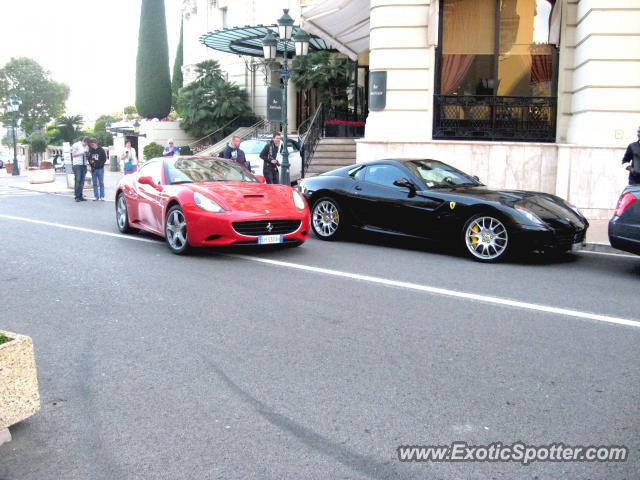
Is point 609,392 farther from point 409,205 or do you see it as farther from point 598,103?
point 598,103

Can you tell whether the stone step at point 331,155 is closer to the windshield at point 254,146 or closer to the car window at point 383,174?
the windshield at point 254,146

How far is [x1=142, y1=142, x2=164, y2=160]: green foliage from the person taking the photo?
35.8 m

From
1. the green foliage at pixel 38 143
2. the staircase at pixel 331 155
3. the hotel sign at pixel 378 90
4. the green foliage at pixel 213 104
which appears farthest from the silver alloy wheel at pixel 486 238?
the green foliage at pixel 38 143

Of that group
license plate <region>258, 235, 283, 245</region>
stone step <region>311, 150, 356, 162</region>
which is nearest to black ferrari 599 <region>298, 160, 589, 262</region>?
license plate <region>258, 235, 283, 245</region>

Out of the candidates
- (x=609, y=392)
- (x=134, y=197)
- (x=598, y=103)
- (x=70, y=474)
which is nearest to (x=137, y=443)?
(x=70, y=474)

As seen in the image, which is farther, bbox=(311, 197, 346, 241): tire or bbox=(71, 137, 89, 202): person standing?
bbox=(71, 137, 89, 202): person standing

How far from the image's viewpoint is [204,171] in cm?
1019

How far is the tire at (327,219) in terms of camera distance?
10.8m

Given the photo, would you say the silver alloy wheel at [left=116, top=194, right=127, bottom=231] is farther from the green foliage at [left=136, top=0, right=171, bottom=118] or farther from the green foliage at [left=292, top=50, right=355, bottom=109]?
the green foliage at [left=136, top=0, right=171, bottom=118]

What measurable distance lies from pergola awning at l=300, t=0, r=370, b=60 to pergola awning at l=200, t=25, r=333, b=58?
617 centimetres

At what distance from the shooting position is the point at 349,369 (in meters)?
4.69

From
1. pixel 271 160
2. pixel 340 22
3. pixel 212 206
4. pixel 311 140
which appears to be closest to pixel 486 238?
pixel 212 206

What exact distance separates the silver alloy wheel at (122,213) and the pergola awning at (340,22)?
10357mm

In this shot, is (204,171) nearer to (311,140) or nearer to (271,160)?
(271,160)
